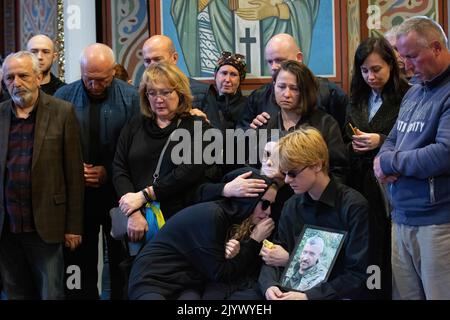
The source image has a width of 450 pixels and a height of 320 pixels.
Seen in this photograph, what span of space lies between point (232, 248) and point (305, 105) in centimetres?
84

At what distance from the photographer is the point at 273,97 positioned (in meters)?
4.18

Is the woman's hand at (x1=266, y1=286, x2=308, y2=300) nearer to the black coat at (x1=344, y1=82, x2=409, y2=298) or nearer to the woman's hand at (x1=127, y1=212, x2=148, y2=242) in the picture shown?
the black coat at (x1=344, y1=82, x2=409, y2=298)

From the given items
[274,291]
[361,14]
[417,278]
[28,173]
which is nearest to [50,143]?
[28,173]

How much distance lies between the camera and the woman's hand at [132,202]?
3.89m

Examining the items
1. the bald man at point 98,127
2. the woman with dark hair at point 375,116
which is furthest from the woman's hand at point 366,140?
the bald man at point 98,127

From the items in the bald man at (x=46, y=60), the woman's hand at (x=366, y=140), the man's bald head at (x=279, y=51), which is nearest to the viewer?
the woman's hand at (x=366, y=140)

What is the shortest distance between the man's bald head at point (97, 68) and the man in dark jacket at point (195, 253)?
1100mm

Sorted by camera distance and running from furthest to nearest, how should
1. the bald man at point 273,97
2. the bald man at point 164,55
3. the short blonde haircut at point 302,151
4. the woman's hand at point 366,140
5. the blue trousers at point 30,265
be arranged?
the bald man at point 164,55, the bald man at point 273,97, the blue trousers at point 30,265, the woman's hand at point 366,140, the short blonde haircut at point 302,151

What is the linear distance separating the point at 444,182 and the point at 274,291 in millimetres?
846

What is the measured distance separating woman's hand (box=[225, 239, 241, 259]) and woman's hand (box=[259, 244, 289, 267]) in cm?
15

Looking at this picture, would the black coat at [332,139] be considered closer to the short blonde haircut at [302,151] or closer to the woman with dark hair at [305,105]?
the woman with dark hair at [305,105]

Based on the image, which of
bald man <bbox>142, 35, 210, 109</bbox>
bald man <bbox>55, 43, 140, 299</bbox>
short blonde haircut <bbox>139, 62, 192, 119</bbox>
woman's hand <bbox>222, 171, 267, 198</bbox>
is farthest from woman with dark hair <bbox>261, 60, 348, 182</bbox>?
bald man <bbox>55, 43, 140, 299</bbox>

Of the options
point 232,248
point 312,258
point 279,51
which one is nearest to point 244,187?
point 232,248

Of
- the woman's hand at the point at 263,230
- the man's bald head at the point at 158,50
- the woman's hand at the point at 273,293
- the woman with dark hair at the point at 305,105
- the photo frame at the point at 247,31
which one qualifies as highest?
the photo frame at the point at 247,31
